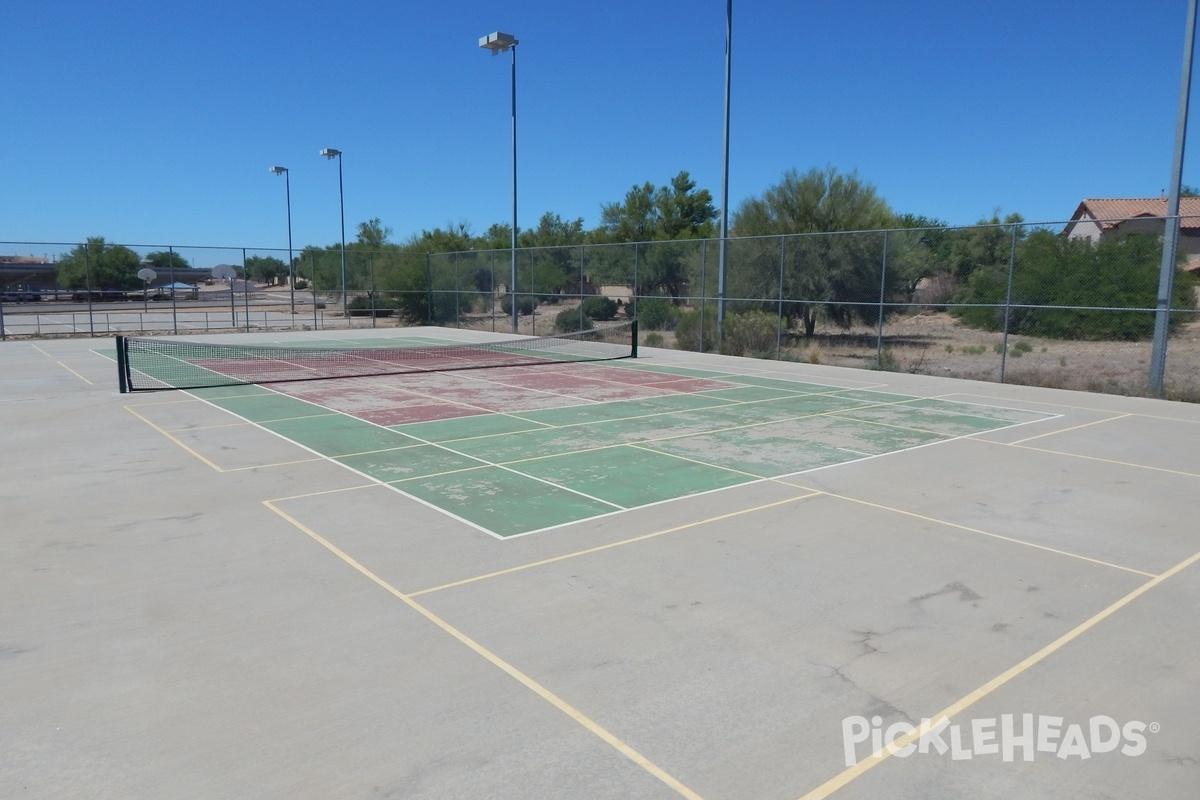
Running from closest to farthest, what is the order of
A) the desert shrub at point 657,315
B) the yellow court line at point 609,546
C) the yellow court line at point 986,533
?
1. the yellow court line at point 609,546
2. the yellow court line at point 986,533
3. the desert shrub at point 657,315

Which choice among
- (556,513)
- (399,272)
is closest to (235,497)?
(556,513)

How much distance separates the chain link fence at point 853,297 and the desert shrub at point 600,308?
0.09 meters

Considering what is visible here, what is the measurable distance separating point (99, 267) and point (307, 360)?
22.0 m

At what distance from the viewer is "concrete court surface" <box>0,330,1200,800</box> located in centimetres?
370

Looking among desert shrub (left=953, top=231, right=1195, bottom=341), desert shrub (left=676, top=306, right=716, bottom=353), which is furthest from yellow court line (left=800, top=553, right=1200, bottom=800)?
desert shrub (left=676, top=306, right=716, bottom=353)

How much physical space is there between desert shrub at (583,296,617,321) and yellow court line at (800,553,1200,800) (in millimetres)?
27817

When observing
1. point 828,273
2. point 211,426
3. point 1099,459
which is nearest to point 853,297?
point 828,273

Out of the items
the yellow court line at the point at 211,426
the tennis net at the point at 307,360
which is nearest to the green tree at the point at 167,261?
the tennis net at the point at 307,360

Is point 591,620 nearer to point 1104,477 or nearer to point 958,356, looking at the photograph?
point 1104,477

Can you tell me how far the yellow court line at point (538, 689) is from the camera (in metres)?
3.64

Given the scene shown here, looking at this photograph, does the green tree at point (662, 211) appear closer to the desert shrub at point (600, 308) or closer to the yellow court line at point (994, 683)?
the desert shrub at point (600, 308)

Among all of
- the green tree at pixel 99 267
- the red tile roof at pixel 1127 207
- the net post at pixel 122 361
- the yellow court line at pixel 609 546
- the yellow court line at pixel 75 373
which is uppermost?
the red tile roof at pixel 1127 207

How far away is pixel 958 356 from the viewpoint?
79.3 feet

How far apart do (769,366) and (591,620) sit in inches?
632
